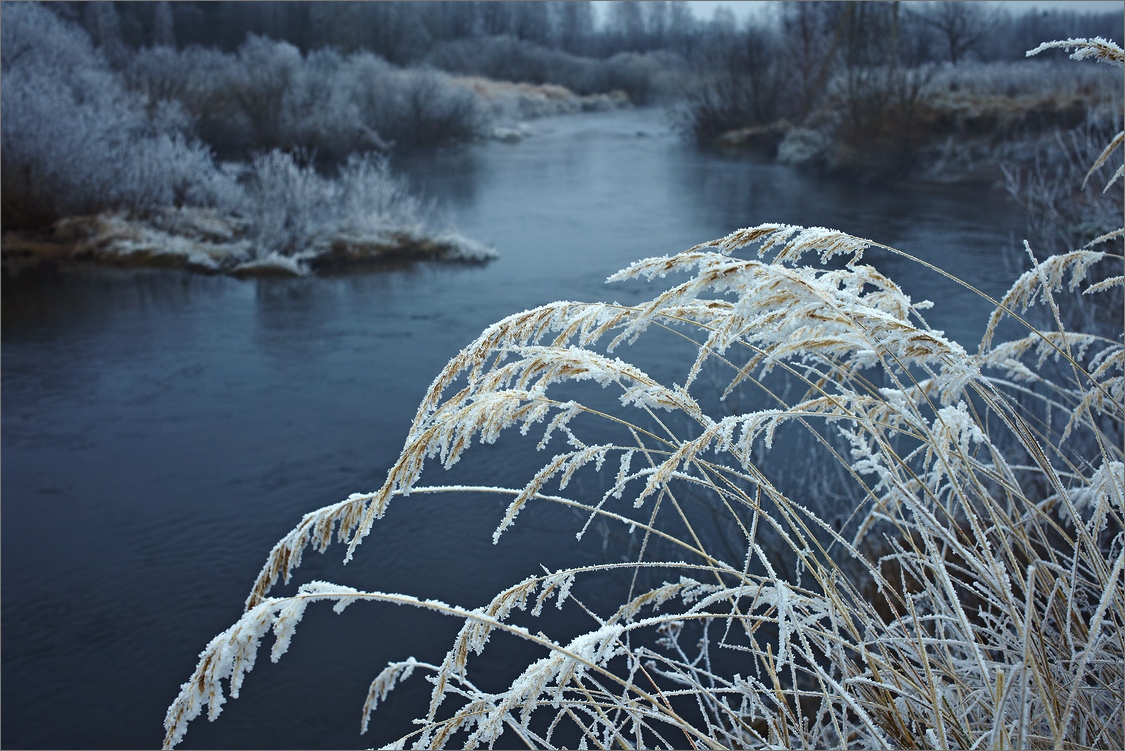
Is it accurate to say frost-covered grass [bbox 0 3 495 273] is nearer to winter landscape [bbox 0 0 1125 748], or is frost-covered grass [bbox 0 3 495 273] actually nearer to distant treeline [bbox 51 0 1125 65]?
winter landscape [bbox 0 0 1125 748]

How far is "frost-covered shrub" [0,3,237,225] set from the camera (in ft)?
28.7

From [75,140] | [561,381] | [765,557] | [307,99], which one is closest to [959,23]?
[307,99]

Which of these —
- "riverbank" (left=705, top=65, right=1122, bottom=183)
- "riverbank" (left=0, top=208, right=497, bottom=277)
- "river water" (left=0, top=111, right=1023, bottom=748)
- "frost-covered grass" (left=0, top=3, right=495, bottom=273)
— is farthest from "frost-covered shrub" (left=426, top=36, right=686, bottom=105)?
"riverbank" (left=0, top=208, right=497, bottom=277)

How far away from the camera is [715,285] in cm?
113

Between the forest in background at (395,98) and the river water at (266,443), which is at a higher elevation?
the forest in background at (395,98)

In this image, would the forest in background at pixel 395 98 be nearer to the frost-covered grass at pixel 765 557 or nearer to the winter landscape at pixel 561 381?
the winter landscape at pixel 561 381

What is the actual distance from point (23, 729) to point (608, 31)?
12636mm

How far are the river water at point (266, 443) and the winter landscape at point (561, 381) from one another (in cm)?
3

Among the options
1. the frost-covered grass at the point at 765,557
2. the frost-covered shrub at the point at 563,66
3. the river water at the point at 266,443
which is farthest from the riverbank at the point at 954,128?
the frost-covered grass at the point at 765,557

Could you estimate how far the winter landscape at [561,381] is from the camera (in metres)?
1.25

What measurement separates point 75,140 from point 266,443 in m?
5.69

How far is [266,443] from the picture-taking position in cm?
517

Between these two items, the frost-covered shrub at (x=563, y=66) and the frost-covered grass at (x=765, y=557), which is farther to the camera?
the frost-covered shrub at (x=563, y=66)

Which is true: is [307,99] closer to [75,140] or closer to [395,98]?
[395,98]
